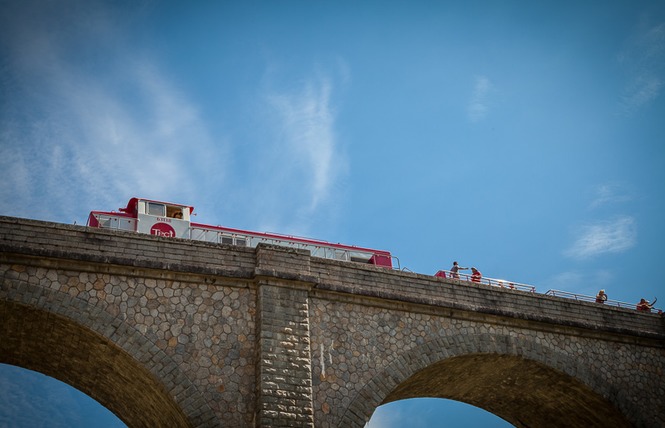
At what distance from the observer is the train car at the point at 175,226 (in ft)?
75.0

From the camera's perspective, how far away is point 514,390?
67.6ft

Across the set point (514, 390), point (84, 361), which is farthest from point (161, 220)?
point (514, 390)

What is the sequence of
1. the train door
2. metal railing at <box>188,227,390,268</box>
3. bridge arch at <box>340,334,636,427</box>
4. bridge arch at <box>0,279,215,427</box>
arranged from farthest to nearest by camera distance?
metal railing at <box>188,227,390,268</box>, the train door, bridge arch at <box>340,334,636,427</box>, bridge arch at <box>0,279,215,427</box>

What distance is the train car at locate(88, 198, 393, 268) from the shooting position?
2286 cm

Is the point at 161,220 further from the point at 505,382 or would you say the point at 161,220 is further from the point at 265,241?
the point at 505,382

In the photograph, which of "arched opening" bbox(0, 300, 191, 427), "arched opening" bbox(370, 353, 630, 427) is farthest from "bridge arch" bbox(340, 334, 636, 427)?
"arched opening" bbox(0, 300, 191, 427)

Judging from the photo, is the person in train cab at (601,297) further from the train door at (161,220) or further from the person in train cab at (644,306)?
the train door at (161,220)

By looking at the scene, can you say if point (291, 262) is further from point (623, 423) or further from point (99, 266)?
point (623, 423)

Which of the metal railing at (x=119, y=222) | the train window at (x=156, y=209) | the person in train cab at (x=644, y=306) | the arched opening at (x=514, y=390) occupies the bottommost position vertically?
the arched opening at (x=514, y=390)

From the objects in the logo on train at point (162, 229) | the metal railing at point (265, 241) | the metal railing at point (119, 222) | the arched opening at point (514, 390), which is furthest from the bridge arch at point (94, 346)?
the metal railing at point (265, 241)

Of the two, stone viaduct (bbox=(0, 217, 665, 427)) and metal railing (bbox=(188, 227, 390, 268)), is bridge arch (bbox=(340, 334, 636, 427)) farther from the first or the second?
metal railing (bbox=(188, 227, 390, 268))

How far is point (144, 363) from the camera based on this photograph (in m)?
15.3

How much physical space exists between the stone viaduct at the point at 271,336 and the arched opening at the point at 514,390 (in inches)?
2.3

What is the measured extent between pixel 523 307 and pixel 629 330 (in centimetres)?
342
